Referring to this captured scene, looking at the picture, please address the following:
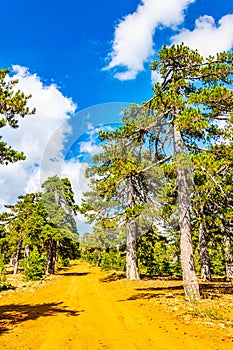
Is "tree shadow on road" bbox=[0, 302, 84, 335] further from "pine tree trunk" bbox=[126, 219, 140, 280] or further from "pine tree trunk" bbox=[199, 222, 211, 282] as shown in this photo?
"pine tree trunk" bbox=[199, 222, 211, 282]

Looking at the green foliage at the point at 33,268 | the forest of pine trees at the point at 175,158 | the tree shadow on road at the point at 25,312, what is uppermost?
the forest of pine trees at the point at 175,158

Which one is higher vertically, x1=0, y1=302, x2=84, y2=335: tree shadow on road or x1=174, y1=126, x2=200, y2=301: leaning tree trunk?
x1=174, y1=126, x2=200, y2=301: leaning tree trunk

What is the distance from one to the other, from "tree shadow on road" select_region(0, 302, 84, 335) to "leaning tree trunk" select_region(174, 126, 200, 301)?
217 inches

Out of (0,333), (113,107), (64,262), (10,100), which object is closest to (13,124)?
(10,100)

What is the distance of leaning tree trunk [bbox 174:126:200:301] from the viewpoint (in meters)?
13.9

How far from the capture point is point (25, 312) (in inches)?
477

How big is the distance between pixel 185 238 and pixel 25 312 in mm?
8236

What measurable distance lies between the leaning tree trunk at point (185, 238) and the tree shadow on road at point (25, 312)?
5501 mm

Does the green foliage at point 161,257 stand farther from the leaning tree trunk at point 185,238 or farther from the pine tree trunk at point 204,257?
the leaning tree trunk at point 185,238

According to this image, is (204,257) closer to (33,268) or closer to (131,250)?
(131,250)

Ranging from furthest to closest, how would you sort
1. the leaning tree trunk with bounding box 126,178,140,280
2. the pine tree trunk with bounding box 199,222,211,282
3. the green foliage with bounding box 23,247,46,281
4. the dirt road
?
1. the leaning tree trunk with bounding box 126,178,140,280
2. the green foliage with bounding box 23,247,46,281
3. the pine tree trunk with bounding box 199,222,211,282
4. the dirt road

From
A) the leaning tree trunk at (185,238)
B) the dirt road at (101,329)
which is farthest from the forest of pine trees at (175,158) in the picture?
the dirt road at (101,329)

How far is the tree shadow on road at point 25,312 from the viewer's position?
1012cm

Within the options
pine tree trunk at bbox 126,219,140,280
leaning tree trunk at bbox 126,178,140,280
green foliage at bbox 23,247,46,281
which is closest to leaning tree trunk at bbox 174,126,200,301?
leaning tree trunk at bbox 126,178,140,280
